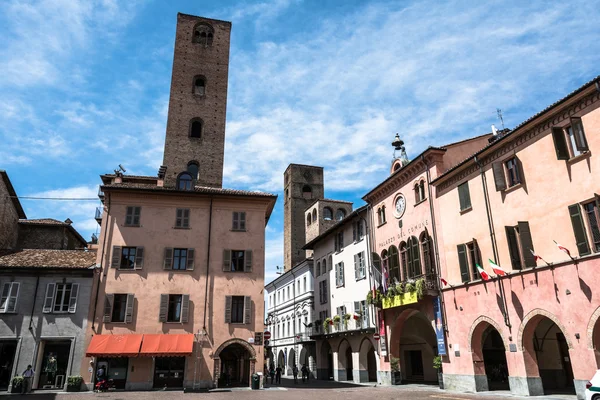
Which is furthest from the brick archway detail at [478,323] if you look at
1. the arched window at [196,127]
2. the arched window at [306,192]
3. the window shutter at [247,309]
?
the arched window at [306,192]

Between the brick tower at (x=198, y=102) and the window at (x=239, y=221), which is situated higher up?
the brick tower at (x=198, y=102)

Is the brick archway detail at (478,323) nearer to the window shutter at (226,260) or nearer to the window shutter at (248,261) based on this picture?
the window shutter at (248,261)

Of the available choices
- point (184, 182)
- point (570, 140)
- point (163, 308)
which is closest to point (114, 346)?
point (163, 308)

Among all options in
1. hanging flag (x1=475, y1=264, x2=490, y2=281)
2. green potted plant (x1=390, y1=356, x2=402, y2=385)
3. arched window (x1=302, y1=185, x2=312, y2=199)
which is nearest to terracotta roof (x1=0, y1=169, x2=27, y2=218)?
green potted plant (x1=390, y1=356, x2=402, y2=385)

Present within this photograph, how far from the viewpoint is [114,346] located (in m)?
26.2

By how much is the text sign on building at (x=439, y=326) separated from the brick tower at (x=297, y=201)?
3818cm

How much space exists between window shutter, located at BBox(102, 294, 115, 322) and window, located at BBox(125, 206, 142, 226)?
16.1 ft

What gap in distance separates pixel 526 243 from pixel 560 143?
14.5ft

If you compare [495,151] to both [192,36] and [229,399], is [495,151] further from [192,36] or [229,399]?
[192,36]

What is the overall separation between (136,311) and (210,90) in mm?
25060

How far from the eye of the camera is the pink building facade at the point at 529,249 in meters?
16.6

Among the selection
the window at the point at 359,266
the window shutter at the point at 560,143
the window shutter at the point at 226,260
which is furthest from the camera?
the window at the point at 359,266

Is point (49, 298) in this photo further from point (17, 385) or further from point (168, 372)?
point (168, 372)

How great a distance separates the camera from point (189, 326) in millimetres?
28016
